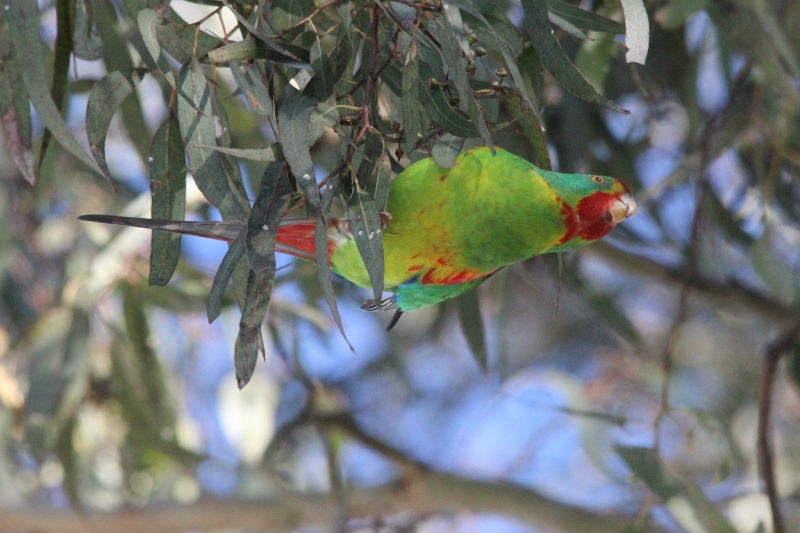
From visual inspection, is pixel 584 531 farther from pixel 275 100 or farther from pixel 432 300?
pixel 275 100

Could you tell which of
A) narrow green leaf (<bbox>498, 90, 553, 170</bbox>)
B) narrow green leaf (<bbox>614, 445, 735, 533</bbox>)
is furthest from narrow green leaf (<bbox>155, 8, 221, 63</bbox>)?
narrow green leaf (<bbox>614, 445, 735, 533</bbox>)

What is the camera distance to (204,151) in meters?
1.01

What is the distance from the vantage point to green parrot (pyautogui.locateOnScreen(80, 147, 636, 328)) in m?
1.11

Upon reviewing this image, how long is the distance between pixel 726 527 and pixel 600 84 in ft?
3.26

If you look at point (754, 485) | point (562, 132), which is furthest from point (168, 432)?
point (754, 485)

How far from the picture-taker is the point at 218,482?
294 cm

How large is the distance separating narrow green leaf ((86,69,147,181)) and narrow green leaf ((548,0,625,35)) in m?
0.55

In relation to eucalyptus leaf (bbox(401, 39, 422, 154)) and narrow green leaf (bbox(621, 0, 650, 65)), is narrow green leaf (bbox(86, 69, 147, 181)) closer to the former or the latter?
eucalyptus leaf (bbox(401, 39, 422, 154))

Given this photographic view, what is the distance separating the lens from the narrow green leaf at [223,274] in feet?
2.96

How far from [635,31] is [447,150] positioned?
9.9 inches

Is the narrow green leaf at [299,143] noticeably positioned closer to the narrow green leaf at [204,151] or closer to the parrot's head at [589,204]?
the narrow green leaf at [204,151]

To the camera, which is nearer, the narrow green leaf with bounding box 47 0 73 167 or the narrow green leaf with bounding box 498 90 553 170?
the narrow green leaf with bounding box 498 90 553 170

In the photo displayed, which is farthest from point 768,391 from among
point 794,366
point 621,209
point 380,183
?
point 380,183

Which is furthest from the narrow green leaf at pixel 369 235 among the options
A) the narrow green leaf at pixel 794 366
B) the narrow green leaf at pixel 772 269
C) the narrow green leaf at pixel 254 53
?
the narrow green leaf at pixel 794 366
